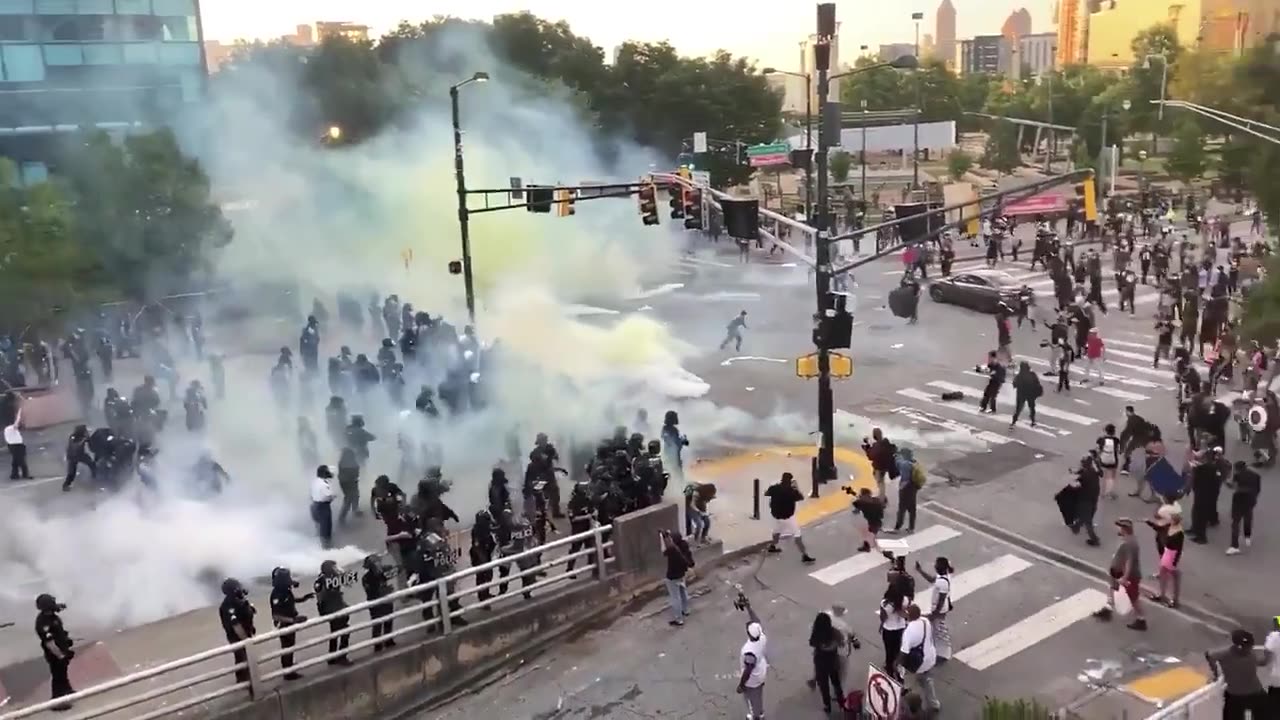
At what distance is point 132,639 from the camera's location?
10820 millimetres

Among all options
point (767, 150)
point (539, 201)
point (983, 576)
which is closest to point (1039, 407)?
point (983, 576)

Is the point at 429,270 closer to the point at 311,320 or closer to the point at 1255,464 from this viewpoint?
the point at 311,320

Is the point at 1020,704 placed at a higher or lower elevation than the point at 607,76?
lower

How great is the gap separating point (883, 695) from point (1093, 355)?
14.4 meters

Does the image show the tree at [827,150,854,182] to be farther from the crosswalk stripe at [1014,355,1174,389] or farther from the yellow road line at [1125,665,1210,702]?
the yellow road line at [1125,665,1210,702]

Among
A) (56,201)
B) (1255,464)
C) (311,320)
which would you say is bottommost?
(1255,464)

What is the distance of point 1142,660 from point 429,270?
29.5 meters

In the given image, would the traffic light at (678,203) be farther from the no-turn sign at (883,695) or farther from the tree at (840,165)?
the tree at (840,165)

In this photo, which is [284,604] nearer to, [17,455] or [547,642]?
[547,642]

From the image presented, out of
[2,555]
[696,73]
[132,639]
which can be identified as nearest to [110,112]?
[696,73]

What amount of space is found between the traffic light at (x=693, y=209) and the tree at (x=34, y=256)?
15937mm

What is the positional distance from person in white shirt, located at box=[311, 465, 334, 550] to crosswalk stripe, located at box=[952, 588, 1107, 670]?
743cm

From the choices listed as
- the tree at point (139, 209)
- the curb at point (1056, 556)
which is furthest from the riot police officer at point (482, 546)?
the tree at point (139, 209)

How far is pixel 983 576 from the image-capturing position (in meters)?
12.0
